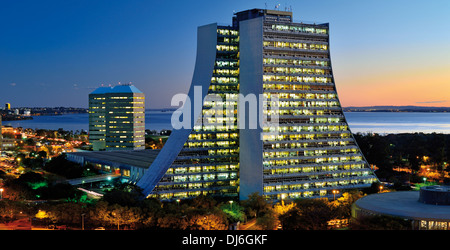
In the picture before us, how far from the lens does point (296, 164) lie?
10906cm

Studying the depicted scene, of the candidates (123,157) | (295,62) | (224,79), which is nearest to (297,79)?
(295,62)

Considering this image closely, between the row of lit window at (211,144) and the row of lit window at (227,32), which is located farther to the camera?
the row of lit window at (227,32)

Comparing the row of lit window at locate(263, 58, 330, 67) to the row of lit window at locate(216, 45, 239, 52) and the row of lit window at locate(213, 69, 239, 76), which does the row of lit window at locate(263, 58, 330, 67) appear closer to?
the row of lit window at locate(213, 69, 239, 76)

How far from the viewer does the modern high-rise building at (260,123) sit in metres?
106

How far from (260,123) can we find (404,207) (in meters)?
37.3

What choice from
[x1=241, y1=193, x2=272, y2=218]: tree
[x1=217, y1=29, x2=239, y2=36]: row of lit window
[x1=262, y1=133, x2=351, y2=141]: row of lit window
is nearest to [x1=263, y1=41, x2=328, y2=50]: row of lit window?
[x1=217, y1=29, x2=239, y2=36]: row of lit window

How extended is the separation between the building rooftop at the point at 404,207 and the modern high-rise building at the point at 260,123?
77.9ft

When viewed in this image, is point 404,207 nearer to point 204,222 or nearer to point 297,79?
point 204,222

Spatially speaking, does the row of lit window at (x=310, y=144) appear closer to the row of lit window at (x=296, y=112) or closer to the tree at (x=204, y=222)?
the row of lit window at (x=296, y=112)

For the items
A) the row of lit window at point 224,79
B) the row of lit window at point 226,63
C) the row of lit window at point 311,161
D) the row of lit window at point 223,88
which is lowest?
the row of lit window at point 311,161

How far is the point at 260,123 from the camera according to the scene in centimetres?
10569

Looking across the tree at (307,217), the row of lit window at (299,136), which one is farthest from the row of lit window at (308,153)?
the tree at (307,217)

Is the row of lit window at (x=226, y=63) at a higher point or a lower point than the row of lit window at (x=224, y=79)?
higher
